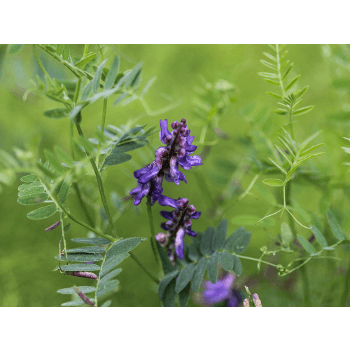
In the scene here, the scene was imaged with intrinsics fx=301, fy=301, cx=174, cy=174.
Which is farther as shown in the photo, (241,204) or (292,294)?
(241,204)

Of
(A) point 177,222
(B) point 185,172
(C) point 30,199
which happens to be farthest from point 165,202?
(B) point 185,172

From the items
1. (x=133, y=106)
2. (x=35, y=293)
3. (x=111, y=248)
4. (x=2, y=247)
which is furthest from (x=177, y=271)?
(x=133, y=106)

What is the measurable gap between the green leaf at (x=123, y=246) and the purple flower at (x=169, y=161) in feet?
0.14

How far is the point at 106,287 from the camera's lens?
0.97 ft

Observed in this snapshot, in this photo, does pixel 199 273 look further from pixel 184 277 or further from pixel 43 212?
pixel 43 212

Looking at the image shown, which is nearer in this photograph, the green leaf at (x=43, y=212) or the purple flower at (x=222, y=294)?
the green leaf at (x=43, y=212)

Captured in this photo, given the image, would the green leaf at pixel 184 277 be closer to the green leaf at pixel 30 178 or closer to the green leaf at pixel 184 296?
the green leaf at pixel 184 296

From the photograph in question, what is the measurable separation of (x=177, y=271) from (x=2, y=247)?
513 millimetres

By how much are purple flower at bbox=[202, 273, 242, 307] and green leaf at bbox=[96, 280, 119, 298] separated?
0.24 metres

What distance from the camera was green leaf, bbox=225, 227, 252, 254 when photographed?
0.39 m

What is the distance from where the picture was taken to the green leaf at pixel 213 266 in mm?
364

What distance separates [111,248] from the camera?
33 centimetres

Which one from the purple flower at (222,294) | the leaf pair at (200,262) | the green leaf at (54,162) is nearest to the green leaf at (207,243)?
the leaf pair at (200,262)
